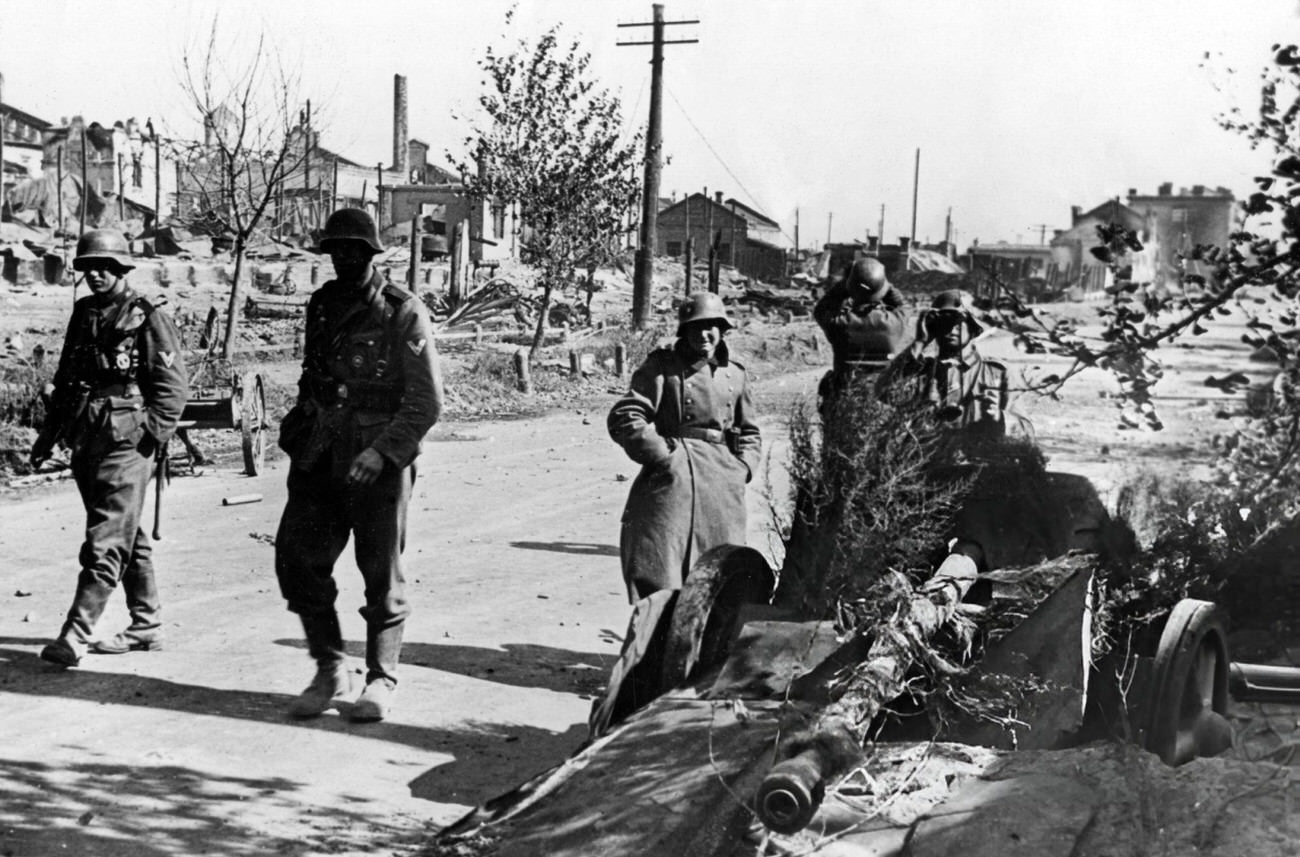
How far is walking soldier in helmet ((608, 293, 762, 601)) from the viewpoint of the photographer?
6.42m

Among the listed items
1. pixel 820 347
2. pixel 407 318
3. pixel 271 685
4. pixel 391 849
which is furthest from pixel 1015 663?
pixel 820 347

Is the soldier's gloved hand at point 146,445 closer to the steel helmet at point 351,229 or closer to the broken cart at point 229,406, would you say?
the steel helmet at point 351,229

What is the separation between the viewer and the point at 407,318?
604 centimetres

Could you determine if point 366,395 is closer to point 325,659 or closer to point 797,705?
point 325,659

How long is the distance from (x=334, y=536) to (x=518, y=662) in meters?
1.43

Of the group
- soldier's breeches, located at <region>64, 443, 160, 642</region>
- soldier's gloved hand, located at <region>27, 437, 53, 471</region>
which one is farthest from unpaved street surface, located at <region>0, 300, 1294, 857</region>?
soldier's gloved hand, located at <region>27, 437, 53, 471</region>

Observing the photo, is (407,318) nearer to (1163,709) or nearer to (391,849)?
(391,849)

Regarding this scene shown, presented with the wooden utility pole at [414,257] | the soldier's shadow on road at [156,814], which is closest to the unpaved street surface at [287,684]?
the soldier's shadow on road at [156,814]

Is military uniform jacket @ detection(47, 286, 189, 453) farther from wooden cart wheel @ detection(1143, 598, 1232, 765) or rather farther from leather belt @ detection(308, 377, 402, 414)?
wooden cart wheel @ detection(1143, 598, 1232, 765)

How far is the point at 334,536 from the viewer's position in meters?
6.09

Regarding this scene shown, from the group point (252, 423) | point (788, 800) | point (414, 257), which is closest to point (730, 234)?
point (414, 257)

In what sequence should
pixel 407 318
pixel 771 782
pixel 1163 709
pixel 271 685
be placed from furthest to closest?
1. pixel 271 685
2. pixel 407 318
3. pixel 1163 709
4. pixel 771 782

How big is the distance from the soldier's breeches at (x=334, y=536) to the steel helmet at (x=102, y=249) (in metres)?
1.58

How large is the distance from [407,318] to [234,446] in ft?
31.2
